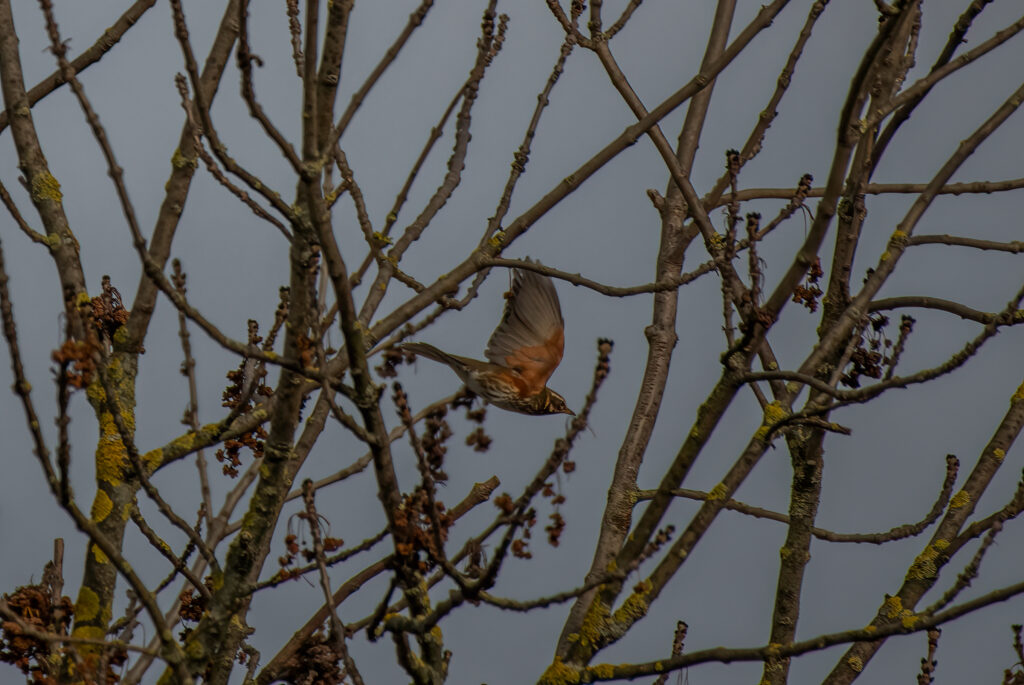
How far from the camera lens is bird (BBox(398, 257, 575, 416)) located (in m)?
4.57

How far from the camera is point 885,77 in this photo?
12.8 ft

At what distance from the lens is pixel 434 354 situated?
14.1 ft

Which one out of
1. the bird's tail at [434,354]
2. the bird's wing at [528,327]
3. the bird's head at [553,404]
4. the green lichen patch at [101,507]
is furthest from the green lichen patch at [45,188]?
the bird's head at [553,404]

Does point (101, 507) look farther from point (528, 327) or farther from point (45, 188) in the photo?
point (528, 327)

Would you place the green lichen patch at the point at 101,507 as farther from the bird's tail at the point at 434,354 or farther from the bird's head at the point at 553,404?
the bird's head at the point at 553,404

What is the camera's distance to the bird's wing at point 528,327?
457 centimetres

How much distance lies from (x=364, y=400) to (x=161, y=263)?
1.63 meters

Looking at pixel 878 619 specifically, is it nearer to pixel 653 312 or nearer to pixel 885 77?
pixel 653 312

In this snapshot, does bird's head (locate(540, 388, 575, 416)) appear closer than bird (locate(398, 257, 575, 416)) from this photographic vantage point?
No

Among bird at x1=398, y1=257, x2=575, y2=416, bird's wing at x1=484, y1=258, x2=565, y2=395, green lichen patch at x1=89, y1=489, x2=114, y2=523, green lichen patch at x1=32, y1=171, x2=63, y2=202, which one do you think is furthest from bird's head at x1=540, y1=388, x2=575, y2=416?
green lichen patch at x1=32, y1=171, x2=63, y2=202

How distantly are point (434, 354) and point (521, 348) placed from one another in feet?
1.49

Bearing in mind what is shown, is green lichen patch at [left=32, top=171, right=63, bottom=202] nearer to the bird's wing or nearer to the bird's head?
the bird's wing

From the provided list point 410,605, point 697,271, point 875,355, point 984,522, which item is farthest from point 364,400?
point 984,522

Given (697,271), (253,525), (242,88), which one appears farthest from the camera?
(697,271)
